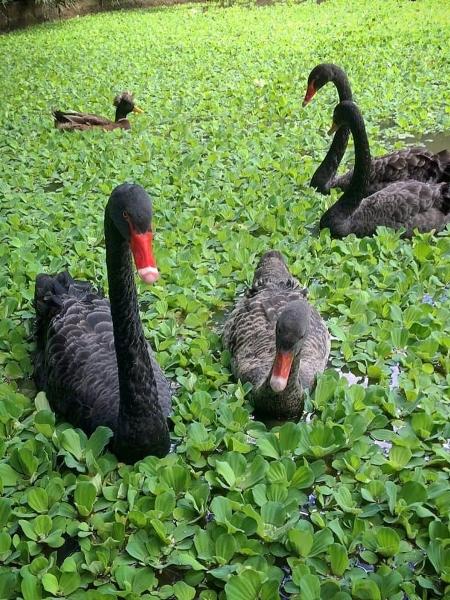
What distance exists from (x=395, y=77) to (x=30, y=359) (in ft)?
15.0

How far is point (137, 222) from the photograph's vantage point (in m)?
1.55

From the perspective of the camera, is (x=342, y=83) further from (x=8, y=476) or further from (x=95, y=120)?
(x=8, y=476)

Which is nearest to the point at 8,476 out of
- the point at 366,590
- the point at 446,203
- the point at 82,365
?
the point at 82,365

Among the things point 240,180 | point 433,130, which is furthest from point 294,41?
point 240,180

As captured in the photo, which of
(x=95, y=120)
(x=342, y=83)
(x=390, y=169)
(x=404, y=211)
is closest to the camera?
(x=404, y=211)

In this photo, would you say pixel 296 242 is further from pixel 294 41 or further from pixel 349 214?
pixel 294 41

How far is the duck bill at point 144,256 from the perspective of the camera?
58.4 inches

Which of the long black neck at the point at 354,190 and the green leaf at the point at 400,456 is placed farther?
the long black neck at the point at 354,190

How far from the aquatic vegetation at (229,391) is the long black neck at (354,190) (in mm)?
110

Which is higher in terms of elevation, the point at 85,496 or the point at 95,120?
the point at 95,120

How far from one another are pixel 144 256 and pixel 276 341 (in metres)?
0.58

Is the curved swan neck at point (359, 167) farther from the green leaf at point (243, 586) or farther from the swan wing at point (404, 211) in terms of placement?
the green leaf at point (243, 586)

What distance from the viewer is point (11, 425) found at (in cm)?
207

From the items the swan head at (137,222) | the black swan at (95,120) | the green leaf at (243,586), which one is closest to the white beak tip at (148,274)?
the swan head at (137,222)
